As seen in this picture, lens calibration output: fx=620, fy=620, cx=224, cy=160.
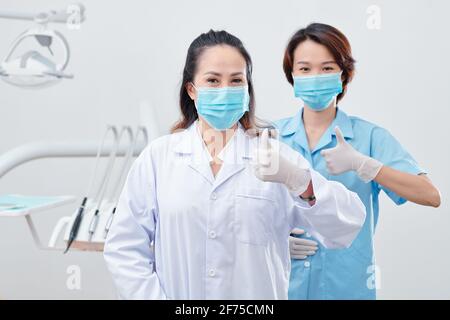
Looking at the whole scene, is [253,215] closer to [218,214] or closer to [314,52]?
[218,214]

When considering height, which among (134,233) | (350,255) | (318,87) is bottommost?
(350,255)

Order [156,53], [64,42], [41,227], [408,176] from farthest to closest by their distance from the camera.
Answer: [41,227] → [156,53] → [64,42] → [408,176]

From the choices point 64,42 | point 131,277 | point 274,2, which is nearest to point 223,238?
point 131,277

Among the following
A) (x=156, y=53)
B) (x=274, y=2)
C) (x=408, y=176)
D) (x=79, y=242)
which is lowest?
(x=79, y=242)

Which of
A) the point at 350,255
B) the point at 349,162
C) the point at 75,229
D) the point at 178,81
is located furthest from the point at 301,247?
the point at 178,81

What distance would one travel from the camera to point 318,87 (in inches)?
70.4

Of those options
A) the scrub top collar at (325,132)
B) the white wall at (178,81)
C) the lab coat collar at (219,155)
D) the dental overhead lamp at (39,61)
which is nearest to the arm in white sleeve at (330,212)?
the lab coat collar at (219,155)

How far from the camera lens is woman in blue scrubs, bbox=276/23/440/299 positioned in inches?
70.3

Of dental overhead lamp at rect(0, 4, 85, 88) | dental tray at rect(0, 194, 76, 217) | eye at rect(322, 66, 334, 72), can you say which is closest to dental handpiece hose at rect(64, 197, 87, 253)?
dental tray at rect(0, 194, 76, 217)

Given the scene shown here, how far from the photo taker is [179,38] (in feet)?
10.0

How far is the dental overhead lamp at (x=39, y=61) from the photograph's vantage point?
190 centimetres

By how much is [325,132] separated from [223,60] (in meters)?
0.51
